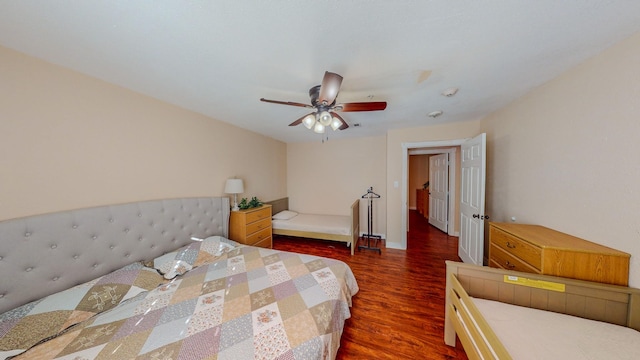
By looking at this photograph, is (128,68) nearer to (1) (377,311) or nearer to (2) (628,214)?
(1) (377,311)

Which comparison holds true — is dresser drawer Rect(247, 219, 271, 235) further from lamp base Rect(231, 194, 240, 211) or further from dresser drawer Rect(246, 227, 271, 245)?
lamp base Rect(231, 194, 240, 211)

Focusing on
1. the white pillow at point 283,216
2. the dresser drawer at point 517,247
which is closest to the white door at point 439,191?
the dresser drawer at point 517,247

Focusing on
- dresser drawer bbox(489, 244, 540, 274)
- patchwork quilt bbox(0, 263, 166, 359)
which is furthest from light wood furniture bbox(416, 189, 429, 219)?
patchwork quilt bbox(0, 263, 166, 359)

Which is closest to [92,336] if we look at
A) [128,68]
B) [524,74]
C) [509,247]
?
[128,68]

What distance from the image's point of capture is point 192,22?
101 centimetres

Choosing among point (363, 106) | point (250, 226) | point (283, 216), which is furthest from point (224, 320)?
point (283, 216)

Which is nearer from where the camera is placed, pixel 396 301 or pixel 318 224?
pixel 396 301

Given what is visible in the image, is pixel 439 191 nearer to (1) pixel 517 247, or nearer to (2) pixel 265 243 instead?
(1) pixel 517 247

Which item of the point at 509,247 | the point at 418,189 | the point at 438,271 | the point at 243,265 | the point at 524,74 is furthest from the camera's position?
the point at 418,189

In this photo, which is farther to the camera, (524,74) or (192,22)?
(524,74)

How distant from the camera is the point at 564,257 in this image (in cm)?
129

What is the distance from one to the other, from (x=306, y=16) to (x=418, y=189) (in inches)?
254

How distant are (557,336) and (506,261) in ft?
2.70

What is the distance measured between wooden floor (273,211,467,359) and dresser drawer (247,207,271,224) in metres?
0.78
